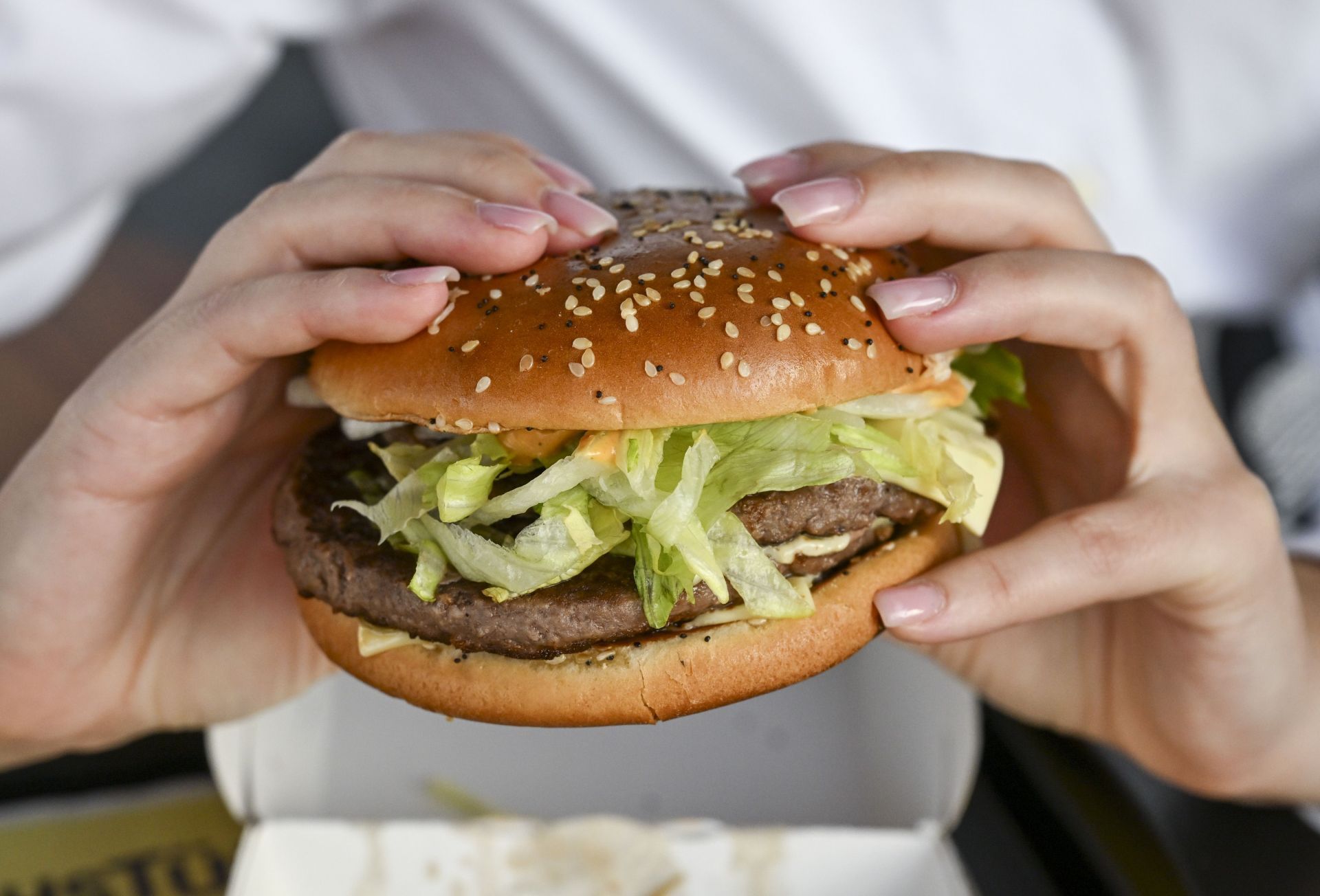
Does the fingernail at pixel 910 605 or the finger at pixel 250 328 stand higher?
the finger at pixel 250 328

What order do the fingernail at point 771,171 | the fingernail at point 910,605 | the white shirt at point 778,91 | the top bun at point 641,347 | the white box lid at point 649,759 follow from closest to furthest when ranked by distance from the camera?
the top bun at point 641,347, the fingernail at point 910,605, the fingernail at point 771,171, the white box lid at point 649,759, the white shirt at point 778,91

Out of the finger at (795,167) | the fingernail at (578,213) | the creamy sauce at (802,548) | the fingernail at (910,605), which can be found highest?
the fingernail at (578,213)

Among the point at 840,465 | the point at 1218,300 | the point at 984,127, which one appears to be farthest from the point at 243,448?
the point at 1218,300

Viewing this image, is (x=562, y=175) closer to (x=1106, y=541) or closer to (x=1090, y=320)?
(x=1090, y=320)

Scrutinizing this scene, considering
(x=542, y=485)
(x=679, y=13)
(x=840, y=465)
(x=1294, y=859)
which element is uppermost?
(x=679, y=13)

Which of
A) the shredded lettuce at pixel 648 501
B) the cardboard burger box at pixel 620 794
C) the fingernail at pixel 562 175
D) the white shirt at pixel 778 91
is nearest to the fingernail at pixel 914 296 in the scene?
the shredded lettuce at pixel 648 501

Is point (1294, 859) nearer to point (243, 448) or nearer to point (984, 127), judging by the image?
point (984, 127)

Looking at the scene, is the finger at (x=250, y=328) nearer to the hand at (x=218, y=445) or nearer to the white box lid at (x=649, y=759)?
the hand at (x=218, y=445)
